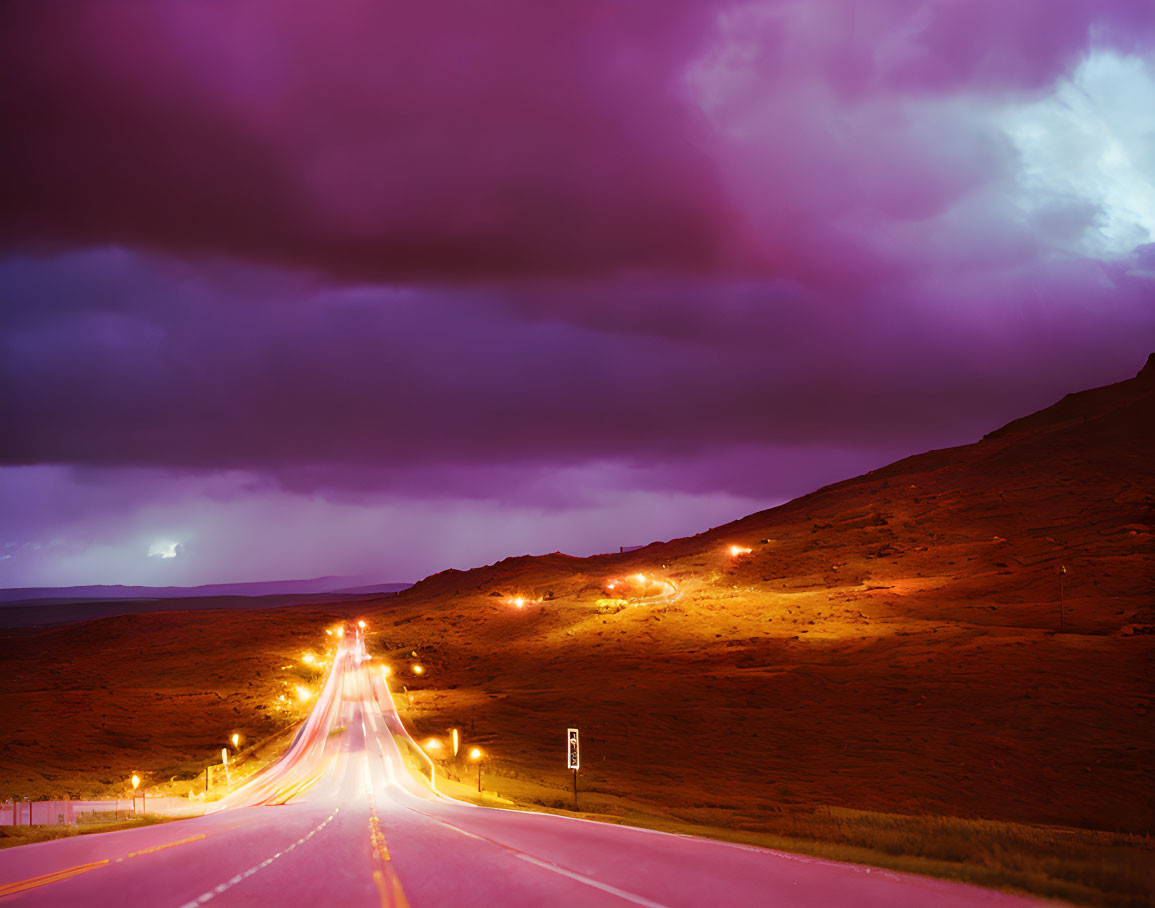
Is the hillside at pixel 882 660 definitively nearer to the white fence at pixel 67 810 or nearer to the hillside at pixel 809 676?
the hillside at pixel 809 676

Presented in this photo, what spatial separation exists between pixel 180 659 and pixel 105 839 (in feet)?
389

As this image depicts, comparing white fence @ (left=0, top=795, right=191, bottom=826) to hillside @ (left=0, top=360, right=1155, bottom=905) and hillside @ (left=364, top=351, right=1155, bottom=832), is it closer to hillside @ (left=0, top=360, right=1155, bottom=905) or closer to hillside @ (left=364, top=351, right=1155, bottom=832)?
hillside @ (left=0, top=360, right=1155, bottom=905)

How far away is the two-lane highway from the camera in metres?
11.8

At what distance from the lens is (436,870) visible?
14.1 m

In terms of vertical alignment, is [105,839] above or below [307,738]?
above

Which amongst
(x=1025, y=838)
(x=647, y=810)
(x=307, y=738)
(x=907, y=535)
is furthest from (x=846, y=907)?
(x=907, y=535)

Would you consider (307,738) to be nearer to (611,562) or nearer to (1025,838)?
(1025,838)

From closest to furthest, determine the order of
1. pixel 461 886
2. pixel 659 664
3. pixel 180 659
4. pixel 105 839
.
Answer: pixel 461 886 < pixel 105 839 < pixel 659 664 < pixel 180 659

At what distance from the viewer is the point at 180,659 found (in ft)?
402

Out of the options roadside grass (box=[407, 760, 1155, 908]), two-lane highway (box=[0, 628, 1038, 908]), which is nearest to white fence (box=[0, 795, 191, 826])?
two-lane highway (box=[0, 628, 1038, 908])

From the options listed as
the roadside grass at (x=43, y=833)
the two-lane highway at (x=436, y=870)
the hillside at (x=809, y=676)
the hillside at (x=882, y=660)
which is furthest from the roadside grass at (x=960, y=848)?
the roadside grass at (x=43, y=833)

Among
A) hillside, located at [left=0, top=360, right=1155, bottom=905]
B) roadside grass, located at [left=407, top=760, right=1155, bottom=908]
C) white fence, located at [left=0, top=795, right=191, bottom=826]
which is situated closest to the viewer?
roadside grass, located at [left=407, top=760, right=1155, bottom=908]

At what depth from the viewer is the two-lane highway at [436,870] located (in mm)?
11781

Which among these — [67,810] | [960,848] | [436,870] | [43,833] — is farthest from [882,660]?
[43,833]
